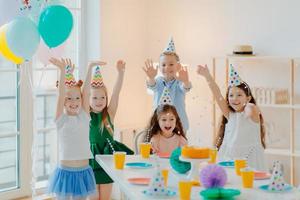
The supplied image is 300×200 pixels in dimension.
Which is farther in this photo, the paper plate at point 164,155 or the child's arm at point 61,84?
the child's arm at point 61,84

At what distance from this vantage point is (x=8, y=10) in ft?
10.2

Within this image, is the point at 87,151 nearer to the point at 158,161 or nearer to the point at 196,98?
the point at 158,161

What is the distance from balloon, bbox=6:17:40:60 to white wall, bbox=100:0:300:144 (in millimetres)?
1393

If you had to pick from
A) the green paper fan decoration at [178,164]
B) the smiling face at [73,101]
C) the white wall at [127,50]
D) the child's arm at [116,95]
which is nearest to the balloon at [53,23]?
the smiling face at [73,101]

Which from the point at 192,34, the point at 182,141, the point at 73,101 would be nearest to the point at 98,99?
the point at 73,101

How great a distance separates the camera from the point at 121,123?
471cm

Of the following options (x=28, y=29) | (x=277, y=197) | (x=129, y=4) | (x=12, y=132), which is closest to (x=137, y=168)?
(x=277, y=197)

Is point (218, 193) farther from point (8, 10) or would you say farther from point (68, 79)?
point (8, 10)

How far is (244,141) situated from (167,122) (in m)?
0.51

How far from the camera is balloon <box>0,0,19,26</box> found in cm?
306

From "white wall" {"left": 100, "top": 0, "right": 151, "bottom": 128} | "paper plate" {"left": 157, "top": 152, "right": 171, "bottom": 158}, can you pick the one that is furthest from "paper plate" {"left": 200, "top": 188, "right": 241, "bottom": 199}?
"white wall" {"left": 100, "top": 0, "right": 151, "bottom": 128}

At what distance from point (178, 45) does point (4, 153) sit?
6.15ft

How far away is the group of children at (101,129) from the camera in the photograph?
310 cm

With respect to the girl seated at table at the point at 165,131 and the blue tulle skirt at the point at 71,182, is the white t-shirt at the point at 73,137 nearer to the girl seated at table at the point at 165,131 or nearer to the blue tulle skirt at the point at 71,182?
the blue tulle skirt at the point at 71,182
